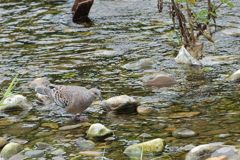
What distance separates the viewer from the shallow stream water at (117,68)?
607 centimetres

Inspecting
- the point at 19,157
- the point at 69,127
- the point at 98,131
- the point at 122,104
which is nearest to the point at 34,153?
the point at 19,157

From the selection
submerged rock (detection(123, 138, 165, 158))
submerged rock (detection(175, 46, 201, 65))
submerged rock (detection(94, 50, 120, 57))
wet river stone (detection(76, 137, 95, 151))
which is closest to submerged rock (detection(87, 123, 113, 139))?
wet river stone (detection(76, 137, 95, 151))

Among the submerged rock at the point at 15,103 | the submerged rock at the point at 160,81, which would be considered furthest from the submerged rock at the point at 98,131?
the submerged rock at the point at 160,81

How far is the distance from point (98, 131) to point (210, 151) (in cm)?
121

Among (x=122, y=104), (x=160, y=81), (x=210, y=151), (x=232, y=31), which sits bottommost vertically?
(x=232, y=31)

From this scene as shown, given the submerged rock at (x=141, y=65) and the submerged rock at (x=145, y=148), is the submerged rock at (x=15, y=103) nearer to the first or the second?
the submerged rock at (x=141, y=65)

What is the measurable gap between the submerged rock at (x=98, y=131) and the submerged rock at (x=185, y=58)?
249 cm

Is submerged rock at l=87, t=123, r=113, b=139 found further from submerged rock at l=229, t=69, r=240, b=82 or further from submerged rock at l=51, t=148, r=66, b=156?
submerged rock at l=229, t=69, r=240, b=82

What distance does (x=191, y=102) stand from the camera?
6.80m

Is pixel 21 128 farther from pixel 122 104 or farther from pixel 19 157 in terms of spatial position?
pixel 122 104

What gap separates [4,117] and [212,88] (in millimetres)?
2136

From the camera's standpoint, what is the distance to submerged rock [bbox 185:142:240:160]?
16.5ft

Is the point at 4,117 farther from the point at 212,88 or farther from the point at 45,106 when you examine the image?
the point at 212,88

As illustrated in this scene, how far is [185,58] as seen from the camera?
27.2ft
